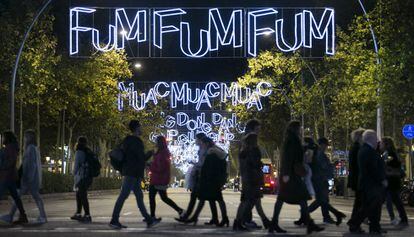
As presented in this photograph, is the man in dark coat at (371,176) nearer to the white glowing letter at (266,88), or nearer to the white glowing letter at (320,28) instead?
the white glowing letter at (320,28)

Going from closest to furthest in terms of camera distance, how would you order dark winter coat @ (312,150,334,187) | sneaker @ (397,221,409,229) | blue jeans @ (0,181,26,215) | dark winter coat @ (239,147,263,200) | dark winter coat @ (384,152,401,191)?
dark winter coat @ (239,147,263,200), blue jeans @ (0,181,26,215), dark winter coat @ (312,150,334,187), sneaker @ (397,221,409,229), dark winter coat @ (384,152,401,191)

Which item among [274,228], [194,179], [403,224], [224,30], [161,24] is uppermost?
[161,24]

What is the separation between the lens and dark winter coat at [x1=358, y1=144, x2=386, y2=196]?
13766 millimetres

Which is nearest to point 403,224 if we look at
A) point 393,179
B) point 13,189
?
point 393,179

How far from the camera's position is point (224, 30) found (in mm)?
32906

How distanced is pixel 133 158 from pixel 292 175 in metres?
2.99

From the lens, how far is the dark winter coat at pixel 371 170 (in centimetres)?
1377

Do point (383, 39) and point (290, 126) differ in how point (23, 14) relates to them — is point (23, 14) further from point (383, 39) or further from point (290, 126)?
point (290, 126)

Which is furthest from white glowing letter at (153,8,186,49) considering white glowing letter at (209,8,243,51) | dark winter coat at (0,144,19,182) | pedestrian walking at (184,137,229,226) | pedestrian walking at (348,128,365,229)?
pedestrian walking at (348,128,365,229)

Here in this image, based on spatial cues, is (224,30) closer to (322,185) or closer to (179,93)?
(179,93)

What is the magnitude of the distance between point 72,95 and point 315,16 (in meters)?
13.8

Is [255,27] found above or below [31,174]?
above

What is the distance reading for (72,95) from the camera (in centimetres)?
4191

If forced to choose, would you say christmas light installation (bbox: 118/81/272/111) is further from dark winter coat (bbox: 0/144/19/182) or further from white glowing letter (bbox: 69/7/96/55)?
dark winter coat (bbox: 0/144/19/182)
